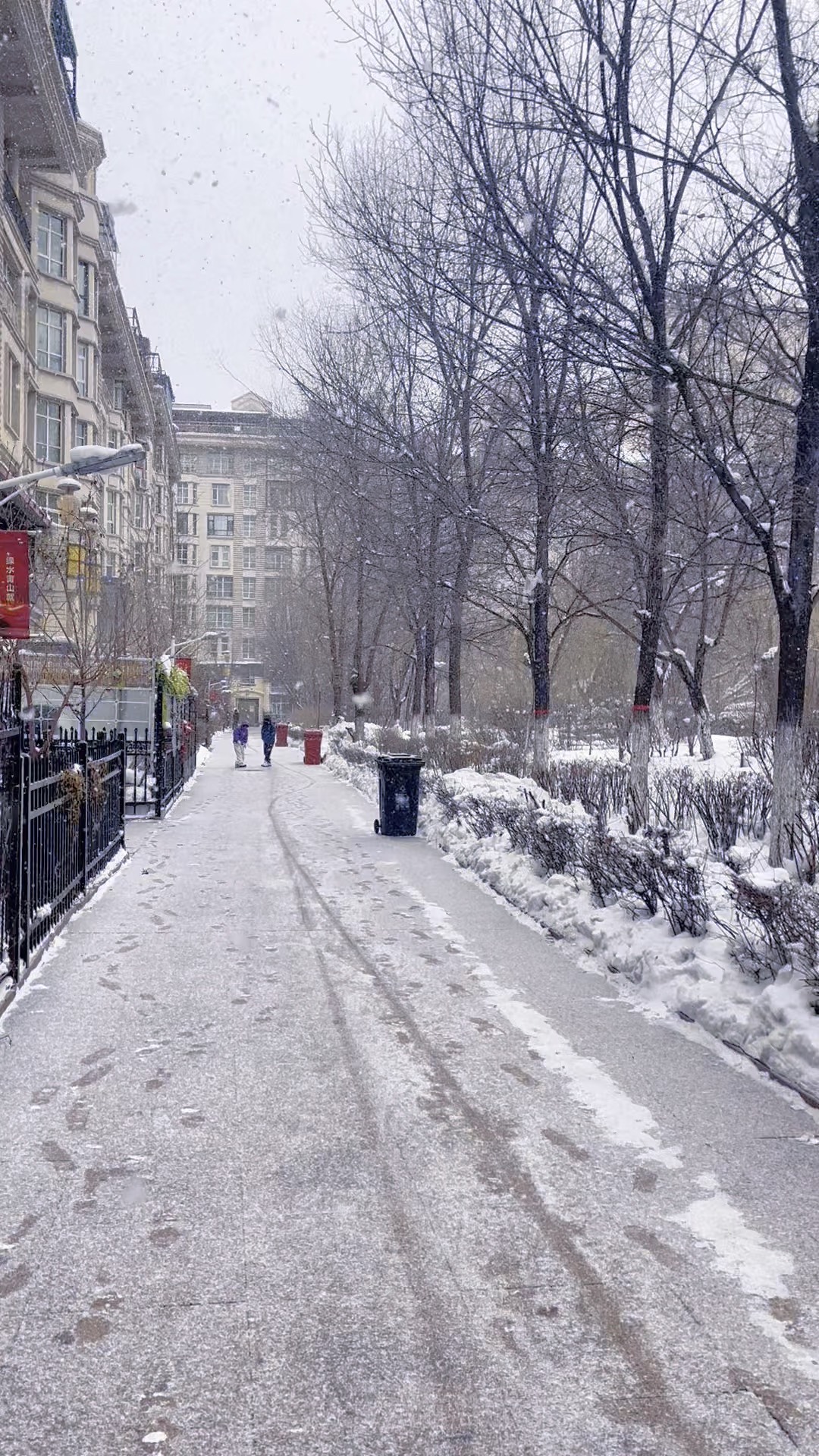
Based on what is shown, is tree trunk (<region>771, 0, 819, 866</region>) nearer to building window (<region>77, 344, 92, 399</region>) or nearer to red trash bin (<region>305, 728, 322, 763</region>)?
red trash bin (<region>305, 728, 322, 763</region>)

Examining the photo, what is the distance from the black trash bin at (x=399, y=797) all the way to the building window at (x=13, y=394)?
14692mm

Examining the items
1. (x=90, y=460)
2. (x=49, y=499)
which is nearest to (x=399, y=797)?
(x=90, y=460)

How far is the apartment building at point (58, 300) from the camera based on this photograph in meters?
26.0

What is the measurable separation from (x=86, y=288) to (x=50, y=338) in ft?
26.5

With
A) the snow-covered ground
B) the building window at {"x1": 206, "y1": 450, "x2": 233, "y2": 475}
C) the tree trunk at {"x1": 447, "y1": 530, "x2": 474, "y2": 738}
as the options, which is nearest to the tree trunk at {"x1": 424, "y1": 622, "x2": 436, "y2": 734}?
the tree trunk at {"x1": 447, "y1": 530, "x2": 474, "y2": 738}

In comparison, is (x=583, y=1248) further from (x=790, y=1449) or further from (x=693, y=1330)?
(x=790, y=1449)

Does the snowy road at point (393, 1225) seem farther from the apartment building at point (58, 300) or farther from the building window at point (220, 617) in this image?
the building window at point (220, 617)

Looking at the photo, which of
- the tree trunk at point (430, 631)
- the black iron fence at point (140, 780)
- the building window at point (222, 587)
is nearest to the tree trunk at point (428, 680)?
the tree trunk at point (430, 631)

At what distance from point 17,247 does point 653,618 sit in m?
19.8

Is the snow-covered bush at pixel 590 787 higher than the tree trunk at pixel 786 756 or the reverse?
the reverse

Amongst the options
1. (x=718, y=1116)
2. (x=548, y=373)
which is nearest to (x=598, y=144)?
(x=548, y=373)

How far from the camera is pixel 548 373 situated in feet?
43.5

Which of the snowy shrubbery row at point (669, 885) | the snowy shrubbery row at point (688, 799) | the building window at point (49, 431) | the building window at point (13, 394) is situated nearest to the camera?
the snowy shrubbery row at point (669, 885)

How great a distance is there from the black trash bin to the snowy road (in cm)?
955
